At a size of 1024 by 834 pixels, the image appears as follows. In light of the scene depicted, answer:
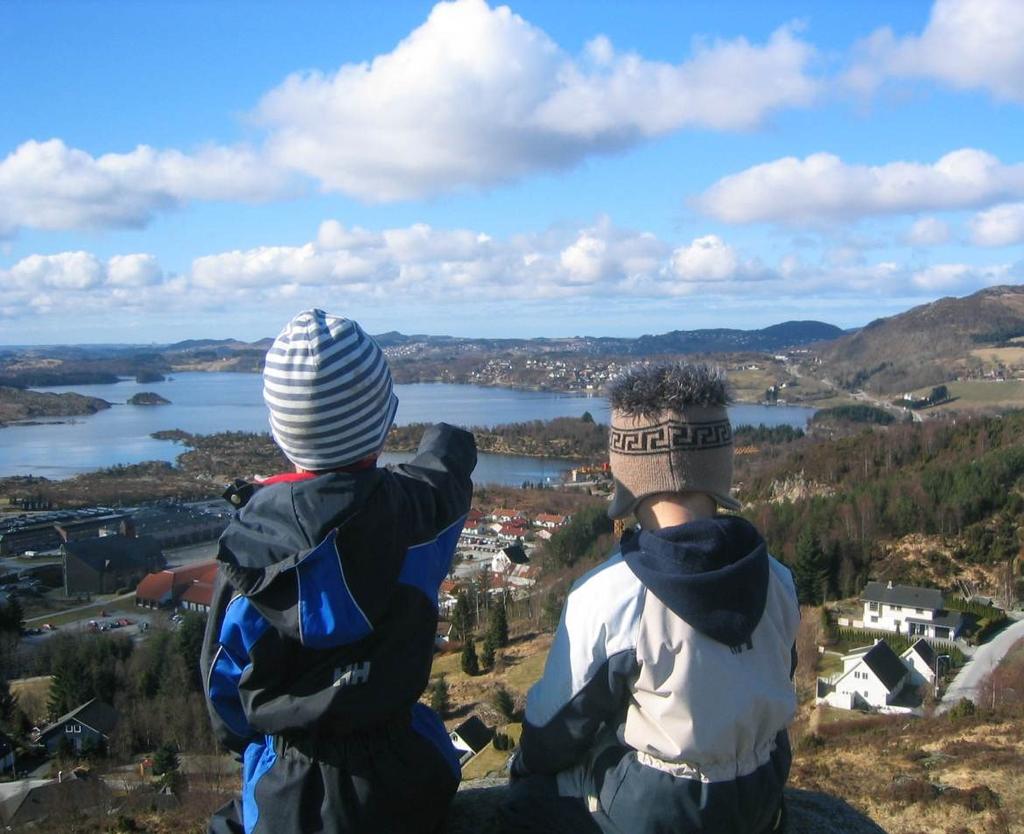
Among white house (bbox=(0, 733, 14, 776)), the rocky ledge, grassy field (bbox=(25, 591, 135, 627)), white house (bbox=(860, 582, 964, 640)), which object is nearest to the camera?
the rocky ledge

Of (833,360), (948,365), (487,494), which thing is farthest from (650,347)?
(487,494)

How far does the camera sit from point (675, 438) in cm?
118

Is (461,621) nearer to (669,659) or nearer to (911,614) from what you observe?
(911,614)

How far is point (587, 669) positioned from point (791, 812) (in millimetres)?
742

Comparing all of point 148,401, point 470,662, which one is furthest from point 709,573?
point 148,401

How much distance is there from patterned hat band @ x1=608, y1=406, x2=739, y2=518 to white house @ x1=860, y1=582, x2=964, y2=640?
43.0 feet

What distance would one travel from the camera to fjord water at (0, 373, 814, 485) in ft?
128

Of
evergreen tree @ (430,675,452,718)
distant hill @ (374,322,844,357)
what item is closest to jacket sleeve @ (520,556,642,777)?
evergreen tree @ (430,675,452,718)

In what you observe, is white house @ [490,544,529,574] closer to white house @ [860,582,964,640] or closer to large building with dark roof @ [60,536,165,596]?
large building with dark roof @ [60,536,165,596]

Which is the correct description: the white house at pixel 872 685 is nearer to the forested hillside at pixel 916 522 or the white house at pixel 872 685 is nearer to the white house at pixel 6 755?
the forested hillside at pixel 916 522

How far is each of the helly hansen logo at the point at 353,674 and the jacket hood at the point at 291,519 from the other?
18 cm

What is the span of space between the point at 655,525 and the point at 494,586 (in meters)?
18.5

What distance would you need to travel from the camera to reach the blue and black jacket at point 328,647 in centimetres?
100

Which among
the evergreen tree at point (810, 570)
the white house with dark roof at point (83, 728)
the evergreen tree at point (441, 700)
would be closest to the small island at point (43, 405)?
the white house with dark roof at point (83, 728)
